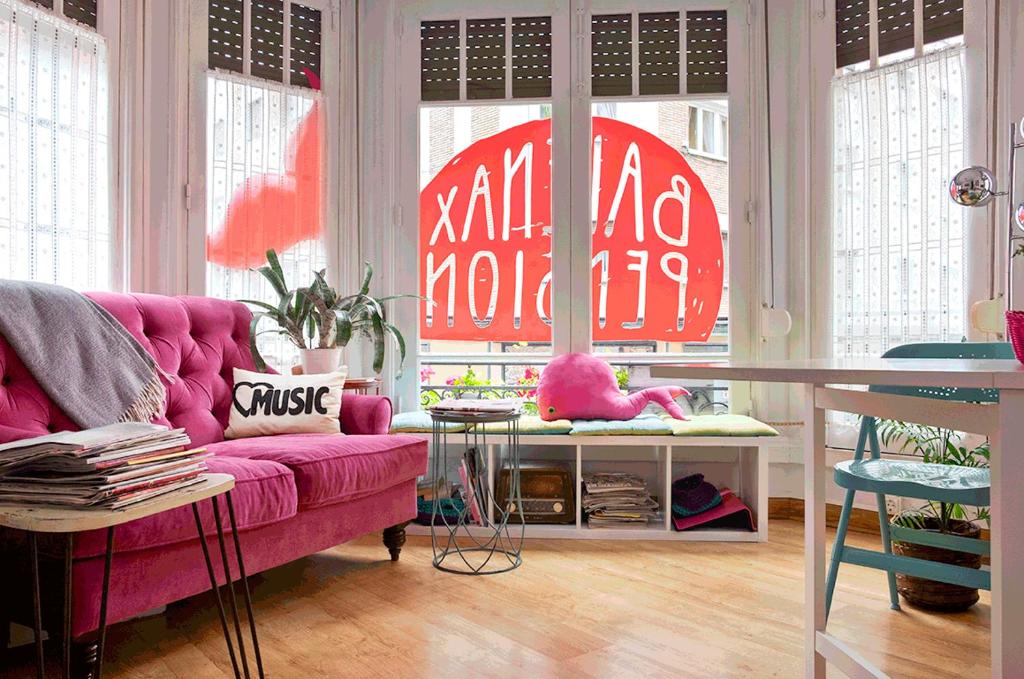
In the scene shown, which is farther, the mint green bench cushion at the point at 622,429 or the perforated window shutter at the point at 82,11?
the mint green bench cushion at the point at 622,429

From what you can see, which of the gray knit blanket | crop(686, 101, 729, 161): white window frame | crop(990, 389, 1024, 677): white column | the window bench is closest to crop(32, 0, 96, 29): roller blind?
the gray knit blanket

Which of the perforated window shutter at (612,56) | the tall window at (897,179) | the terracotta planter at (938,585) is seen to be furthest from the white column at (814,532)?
the perforated window shutter at (612,56)

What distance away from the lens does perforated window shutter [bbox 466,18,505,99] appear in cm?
389

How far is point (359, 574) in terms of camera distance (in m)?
2.75

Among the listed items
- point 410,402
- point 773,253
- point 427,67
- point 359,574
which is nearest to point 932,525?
point 773,253

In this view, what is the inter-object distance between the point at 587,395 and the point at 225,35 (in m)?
2.30

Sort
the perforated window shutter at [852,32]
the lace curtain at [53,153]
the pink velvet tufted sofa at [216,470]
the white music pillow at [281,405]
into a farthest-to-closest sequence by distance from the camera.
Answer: the perforated window shutter at [852,32] < the white music pillow at [281,405] < the lace curtain at [53,153] < the pink velvet tufted sofa at [216,470]

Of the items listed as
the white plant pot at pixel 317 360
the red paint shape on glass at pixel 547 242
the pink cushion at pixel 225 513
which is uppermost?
the red paint shape on glass at pixel 547 242

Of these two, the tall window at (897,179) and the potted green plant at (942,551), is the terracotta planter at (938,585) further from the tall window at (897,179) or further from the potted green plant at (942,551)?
the tall window at (897,179)

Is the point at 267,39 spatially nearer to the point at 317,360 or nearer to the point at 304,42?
the point at 304,42

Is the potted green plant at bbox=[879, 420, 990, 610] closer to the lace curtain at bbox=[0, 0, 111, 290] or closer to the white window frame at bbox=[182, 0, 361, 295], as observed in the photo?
the white window frame at bbox=[182, 0, 361, 295]

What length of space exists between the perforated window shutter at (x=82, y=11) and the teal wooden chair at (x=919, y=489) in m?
3.13

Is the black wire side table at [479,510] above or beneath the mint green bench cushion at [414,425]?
beneath

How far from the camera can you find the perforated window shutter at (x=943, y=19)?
10.4 ft
